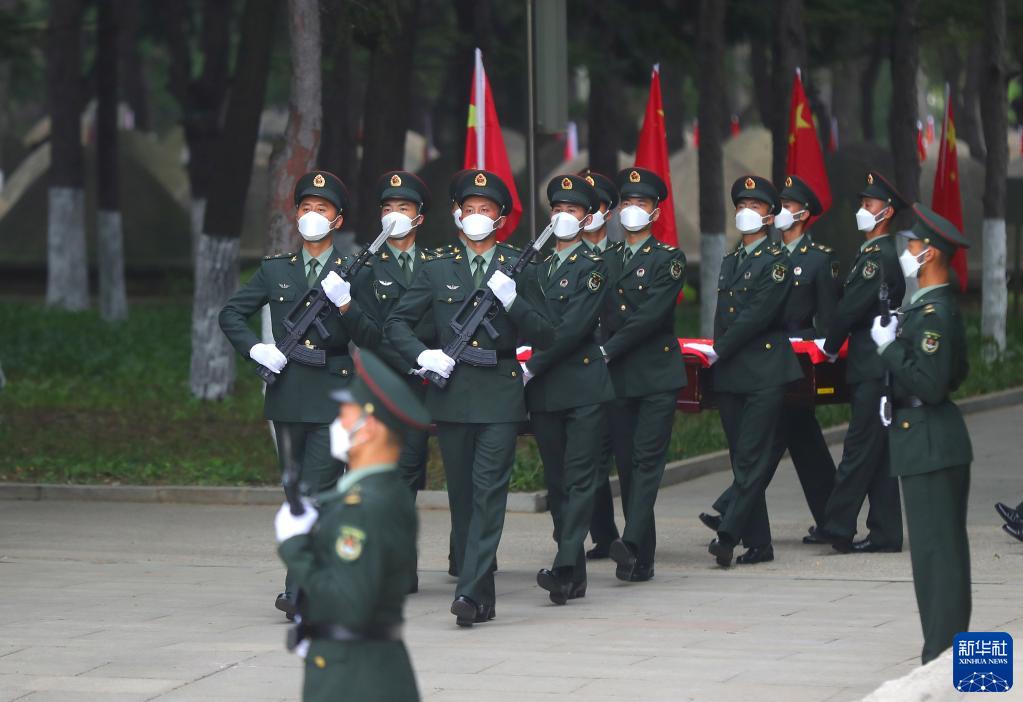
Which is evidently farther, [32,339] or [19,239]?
[19,239]

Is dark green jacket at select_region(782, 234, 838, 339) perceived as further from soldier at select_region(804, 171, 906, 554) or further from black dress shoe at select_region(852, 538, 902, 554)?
black dress shoe at select_region(852, 538, 902, 554)

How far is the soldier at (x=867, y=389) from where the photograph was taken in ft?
36.9

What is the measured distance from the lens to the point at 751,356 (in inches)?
438

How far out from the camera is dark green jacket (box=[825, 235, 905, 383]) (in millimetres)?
11211

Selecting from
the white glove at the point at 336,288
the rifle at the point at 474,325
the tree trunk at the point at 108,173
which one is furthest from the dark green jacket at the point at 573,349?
the tree trunk at the point at 108,173

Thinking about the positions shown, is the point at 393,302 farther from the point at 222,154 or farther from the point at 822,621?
the point at 222,154

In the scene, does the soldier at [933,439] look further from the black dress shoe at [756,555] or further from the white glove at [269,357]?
the black dress shoe at [756,555]

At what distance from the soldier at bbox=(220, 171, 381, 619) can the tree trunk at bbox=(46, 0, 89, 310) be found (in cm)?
2361

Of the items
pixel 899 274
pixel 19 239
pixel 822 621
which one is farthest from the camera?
pixel 19 239

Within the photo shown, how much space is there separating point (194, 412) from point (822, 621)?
10.6 meters

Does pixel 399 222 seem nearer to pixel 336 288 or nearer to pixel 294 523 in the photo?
pixel 336 288

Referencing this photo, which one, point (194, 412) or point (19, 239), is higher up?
point (19, 239)

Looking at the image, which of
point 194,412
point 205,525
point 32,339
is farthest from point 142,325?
point 205,525

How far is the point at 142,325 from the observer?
29.4m
